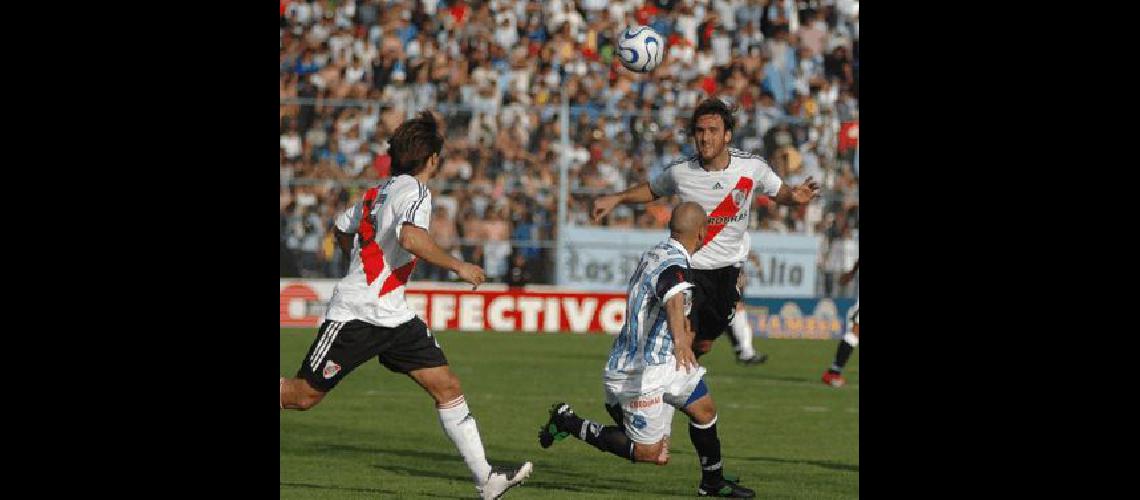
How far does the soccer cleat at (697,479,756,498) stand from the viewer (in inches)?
413

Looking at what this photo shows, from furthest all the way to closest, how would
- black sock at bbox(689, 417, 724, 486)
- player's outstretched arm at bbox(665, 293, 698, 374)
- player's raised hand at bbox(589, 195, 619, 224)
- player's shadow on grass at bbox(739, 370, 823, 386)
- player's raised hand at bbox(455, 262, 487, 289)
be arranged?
player's shadow on grass at bbox(739, 370, 823, 386), player's raised hand at bbox(589, 195, 619, 224), black sock at bbox(689, 417, 724, 486), player's outstretched arm at bbox(665, 293, 698, 374), player's raised hand at bbox(455, 262, 487, 289)

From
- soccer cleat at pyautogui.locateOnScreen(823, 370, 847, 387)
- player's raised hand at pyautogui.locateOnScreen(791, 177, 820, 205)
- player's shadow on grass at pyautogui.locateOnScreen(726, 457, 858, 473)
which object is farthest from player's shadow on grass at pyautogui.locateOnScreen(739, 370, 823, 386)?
player's shadow on grass at pyautogui.locateOnScreen(726, 457, 858, 473)

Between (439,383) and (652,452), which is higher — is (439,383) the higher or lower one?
the higher one

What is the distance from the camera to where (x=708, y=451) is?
34.2 ft

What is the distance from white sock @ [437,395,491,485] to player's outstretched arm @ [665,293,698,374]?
51.5 inches

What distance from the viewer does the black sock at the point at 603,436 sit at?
10.5m

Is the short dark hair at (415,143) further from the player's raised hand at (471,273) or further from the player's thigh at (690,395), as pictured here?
the player's thigh at (690,395)

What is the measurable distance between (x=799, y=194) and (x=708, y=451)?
3247 mm

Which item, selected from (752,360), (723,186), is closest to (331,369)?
(723,186)

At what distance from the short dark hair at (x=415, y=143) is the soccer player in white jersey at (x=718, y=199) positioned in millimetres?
2757

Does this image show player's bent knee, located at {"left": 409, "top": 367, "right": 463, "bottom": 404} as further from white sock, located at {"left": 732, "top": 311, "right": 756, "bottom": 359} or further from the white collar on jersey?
white sock, located at {"left": 732, "top": 311, "right": 756, "bottom": 359}

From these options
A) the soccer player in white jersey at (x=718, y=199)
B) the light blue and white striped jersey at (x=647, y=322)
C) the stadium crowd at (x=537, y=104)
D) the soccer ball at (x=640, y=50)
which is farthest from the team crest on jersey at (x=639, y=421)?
the stadium crowd at (x=537, y=104)

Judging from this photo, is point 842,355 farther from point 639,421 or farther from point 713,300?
point 639,421
